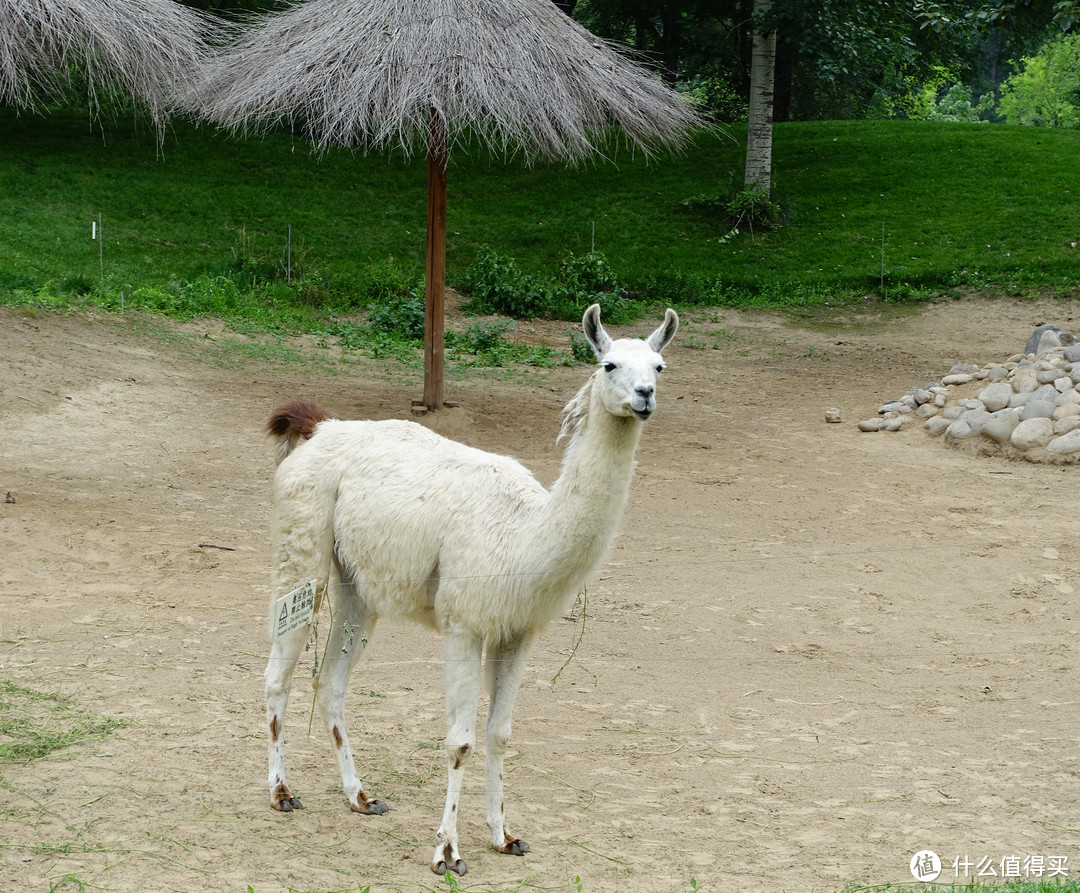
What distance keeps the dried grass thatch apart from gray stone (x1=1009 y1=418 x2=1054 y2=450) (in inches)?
162

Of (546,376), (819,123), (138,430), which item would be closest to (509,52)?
(546,376)

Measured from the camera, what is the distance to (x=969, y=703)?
5.09 metres

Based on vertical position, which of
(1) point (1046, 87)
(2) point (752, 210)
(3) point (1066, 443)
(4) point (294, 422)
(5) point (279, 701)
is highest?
→ (1) point (1046, 87)

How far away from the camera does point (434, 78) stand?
8.80 metres

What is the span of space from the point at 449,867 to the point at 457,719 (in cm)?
47

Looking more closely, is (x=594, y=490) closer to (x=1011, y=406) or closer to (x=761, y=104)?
(x=1011, y=406)

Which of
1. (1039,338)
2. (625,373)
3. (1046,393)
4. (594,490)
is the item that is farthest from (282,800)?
(1039,338)

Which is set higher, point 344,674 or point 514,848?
point 344,674

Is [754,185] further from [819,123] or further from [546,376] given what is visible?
[546,376]

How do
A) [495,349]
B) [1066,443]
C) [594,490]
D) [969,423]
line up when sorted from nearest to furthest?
[594,490] → [1066,443] → [969,423] → [495,349]

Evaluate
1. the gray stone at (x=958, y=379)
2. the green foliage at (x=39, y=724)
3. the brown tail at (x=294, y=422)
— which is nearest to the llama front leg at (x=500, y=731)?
the brown tail at (x=294, y=422)

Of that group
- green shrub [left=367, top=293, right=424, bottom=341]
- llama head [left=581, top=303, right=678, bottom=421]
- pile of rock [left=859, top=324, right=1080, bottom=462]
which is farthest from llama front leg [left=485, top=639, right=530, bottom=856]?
green shrub [left=367, top=293, right=424, bottom=341]

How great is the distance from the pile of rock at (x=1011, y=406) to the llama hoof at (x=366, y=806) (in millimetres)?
7052

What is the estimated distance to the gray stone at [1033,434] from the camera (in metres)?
9.14
